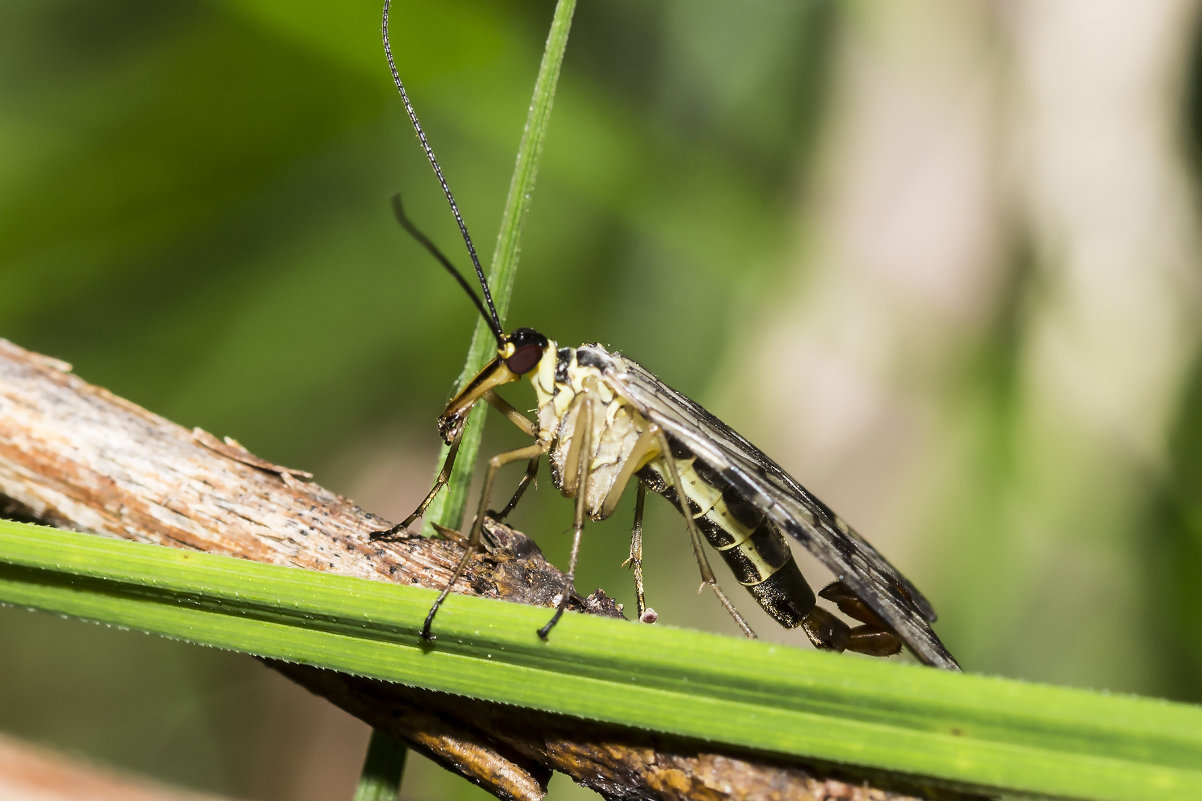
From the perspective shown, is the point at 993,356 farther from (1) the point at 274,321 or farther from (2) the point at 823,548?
(1) the point at 274,321

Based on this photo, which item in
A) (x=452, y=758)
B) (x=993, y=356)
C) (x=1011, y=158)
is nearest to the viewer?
(x=452, y=758)

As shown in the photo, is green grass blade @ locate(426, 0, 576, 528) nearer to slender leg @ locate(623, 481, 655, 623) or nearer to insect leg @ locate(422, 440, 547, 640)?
insect leg @ locate(422, 440, 547, 640)

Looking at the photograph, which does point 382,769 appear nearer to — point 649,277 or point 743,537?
point 743,537

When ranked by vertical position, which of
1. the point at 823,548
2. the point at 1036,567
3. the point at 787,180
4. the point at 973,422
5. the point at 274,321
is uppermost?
the point at 787,180

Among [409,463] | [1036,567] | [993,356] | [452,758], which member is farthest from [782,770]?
[409,463]

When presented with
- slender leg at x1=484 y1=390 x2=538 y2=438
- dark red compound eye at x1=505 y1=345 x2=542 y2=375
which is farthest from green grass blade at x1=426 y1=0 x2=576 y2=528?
dark red compound eye at x1=505 y1=345 x2=542 y2=375

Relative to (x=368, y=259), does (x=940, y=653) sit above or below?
Result: below
